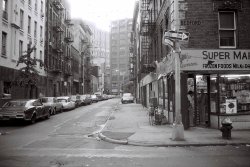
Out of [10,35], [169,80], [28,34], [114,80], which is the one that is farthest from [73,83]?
[114,80]

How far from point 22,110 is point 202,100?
10032 mm

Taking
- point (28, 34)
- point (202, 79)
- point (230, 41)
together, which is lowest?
point (202, 79)

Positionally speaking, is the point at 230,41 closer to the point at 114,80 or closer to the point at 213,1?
the point at 213,1

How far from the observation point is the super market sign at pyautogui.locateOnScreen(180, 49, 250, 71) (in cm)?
1502

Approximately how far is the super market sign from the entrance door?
2.50 feet

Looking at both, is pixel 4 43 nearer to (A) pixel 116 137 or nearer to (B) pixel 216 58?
(A) pixel 116 137

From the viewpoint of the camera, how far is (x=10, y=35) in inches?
1112

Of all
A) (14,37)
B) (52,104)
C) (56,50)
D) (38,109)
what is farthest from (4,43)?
(56,50)

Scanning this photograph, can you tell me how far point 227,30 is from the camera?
15516 mm

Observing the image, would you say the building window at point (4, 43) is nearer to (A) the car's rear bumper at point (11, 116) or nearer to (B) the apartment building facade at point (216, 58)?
(A) the car's rear bumper at point (11, 116)

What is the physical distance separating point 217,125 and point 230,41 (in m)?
4.20

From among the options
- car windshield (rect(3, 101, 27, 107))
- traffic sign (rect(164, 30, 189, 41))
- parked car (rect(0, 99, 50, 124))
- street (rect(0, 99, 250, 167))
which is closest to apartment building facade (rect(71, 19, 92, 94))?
parked car (rect(0, 99, 50, 124))

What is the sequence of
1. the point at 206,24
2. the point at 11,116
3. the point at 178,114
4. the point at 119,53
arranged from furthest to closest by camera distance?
the point at 119,53
the point at 11,116
the point at 206,24
the point at 178,114

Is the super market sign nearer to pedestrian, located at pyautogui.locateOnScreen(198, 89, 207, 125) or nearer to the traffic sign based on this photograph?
pedestrian, located at pyautogui.locateOnScreen(198, 89, 207, 125)
